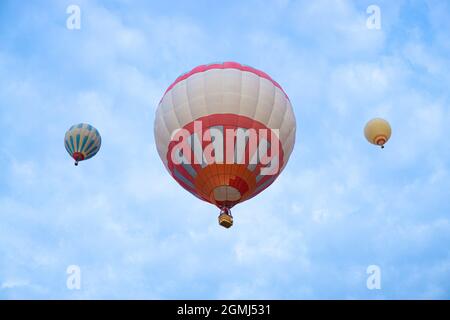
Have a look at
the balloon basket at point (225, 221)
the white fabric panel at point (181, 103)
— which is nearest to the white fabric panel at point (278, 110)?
the white fabric panel at point (181, 103)

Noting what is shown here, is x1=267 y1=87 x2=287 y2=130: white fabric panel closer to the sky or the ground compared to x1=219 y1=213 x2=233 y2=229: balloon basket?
closer to the sky

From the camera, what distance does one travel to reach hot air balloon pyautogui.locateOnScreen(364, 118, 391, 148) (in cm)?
2020

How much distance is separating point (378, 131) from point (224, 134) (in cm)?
550

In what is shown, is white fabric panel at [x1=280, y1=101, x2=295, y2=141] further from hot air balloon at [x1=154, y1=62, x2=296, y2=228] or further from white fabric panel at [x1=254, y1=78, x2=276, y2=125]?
white fabric panel at [x1=254, y1=78, x2=276, y2=125]

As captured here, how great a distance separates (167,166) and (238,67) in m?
3.46

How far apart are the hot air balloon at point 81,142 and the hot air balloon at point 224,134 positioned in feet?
9.88

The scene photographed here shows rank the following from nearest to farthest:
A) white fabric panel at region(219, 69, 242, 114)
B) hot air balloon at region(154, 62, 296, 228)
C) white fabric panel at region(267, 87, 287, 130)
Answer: hot air balloon at region(154, 62, 296, 228) < white fabric panel at region(219, 69, 242, 114) < white fabric panel at region(267, 87, 287, 130)

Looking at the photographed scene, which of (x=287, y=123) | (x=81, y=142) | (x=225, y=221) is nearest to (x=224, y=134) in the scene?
(x=287, y=123)

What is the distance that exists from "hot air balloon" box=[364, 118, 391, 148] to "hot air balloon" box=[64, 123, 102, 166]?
28.0 ft

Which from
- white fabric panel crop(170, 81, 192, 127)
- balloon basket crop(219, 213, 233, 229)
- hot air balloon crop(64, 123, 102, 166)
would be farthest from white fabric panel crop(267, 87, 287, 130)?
hot air balloon crop(64, 123, 102, 166)

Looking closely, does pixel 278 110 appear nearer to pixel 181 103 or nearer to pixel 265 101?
pixel 265 101

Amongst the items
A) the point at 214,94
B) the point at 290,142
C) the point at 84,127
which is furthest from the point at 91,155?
the point at 290,142

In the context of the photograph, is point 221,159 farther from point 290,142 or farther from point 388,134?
point 388,134

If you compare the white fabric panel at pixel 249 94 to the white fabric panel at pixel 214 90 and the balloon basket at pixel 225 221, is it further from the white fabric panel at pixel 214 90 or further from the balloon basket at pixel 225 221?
the balloon basket at pixel 225 221
